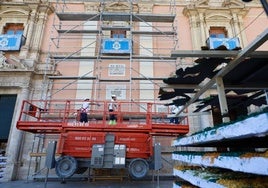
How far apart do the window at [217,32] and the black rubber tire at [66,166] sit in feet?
42.0

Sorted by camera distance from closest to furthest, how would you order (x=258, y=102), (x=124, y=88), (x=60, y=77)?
(x=258, y=102) → (x=60, y=77) → (x=124, y=88)

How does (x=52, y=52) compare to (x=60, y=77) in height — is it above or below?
above

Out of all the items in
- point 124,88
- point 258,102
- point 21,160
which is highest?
point 124,88

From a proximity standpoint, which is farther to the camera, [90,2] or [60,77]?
[90,2]

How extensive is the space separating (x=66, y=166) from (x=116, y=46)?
25.9 feet

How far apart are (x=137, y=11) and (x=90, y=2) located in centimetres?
362

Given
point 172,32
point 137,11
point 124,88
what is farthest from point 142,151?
point 137,11

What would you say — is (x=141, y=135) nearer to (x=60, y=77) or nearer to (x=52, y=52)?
(x=60, y=77)

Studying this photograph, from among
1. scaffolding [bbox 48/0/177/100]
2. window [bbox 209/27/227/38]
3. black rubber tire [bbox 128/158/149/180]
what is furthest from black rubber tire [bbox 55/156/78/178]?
window [bbox 209/27/227/38]

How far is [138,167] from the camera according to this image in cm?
798

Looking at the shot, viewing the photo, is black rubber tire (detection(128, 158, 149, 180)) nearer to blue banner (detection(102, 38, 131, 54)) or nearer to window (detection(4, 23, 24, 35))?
blue banner (detection(102, 38, 131, 54))

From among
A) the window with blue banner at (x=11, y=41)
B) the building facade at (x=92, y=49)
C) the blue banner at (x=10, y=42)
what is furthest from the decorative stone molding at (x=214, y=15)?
the blue banner at (x=10, y=42)

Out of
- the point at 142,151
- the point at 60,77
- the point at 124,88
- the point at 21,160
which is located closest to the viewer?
the point at 142,151

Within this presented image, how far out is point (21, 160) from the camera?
11.3 m
